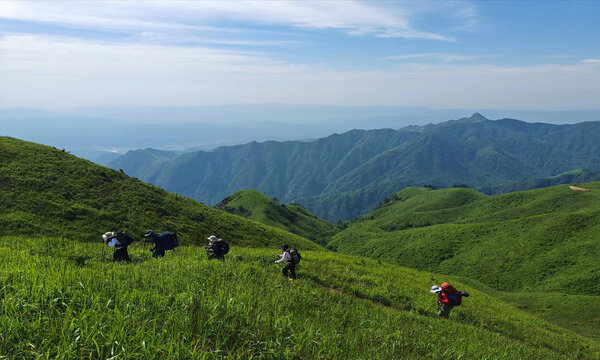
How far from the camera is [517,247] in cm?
5581

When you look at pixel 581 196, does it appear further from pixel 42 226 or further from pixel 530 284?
pixel 42 226

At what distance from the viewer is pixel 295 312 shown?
27.8 ft

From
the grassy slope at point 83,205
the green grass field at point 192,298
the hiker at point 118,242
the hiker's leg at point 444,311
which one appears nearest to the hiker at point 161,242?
the green grass field at point 192,298

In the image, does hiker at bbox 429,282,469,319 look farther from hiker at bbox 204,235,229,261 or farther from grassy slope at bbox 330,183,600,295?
grassy slope at bbox 330,183,600,295

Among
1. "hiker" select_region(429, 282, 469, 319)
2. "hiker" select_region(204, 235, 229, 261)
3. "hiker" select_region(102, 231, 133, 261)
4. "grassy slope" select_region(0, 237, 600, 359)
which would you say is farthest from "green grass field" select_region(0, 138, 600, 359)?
"hiker" select_region(429, 282, 469, 319)

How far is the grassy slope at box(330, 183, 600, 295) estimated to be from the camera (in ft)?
153

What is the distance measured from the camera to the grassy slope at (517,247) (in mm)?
46644

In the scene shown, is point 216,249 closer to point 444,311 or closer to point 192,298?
point 192,298

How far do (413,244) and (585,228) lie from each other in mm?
29399

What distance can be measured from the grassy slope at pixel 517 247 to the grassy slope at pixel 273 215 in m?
21.1

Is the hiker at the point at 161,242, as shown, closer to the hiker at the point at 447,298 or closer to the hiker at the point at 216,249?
the hiker at the point at 216,249

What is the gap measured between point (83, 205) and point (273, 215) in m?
87.9

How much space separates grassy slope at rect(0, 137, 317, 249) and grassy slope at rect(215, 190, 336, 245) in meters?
64.5

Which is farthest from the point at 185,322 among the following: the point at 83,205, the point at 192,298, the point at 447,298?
the point at 83,205
